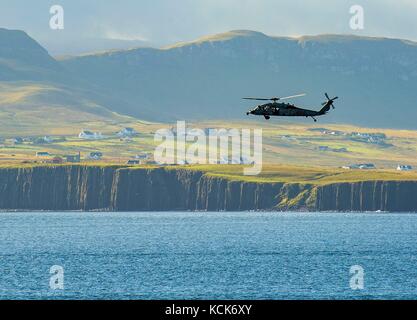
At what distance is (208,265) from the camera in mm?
127812

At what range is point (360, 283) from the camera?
341ft

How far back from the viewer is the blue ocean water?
97250mm

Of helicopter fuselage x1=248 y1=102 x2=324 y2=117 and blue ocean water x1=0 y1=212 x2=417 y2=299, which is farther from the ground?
helicopter fuselage x1=248 y1=102 x2=324 y2=117

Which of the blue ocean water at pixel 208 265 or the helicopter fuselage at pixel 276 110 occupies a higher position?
the helicopter fuselage at pixel 276 110

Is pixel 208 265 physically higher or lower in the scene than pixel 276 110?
lower

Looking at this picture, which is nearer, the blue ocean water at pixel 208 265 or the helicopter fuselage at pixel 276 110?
the helicopter fuselage at pixel 276 110

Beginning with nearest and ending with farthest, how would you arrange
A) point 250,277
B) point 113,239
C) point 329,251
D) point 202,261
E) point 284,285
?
point 284,285, point 250,277, point 202,261, point 329,251, point 113,239

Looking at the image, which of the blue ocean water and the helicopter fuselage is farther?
the blue ocean water

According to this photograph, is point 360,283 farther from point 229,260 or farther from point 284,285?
point 229,260

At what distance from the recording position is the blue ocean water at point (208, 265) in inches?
3829

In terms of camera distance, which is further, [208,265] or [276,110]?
[208,265]
